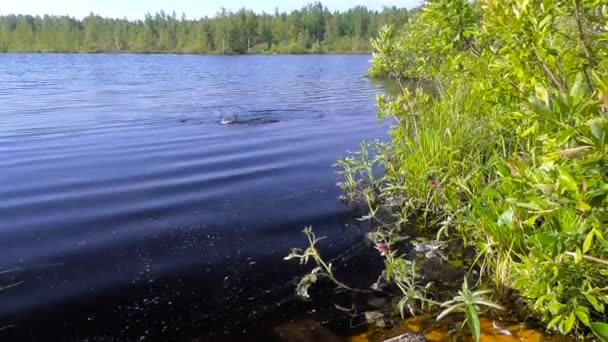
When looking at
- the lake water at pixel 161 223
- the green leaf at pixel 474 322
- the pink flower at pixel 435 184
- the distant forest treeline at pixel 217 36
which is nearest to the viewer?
the green leaf at pixel 474 322

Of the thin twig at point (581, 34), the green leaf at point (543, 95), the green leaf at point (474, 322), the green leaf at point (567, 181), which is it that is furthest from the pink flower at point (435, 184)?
the green leaf at point (567, 181)

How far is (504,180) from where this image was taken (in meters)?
3.02

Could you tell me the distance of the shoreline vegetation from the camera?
218cm

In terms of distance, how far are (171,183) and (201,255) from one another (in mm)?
2903


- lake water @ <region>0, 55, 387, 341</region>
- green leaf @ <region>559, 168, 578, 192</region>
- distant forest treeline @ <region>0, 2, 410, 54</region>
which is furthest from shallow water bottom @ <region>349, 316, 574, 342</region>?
distant forest treeline @ <region>0, 2, 410, 54</region>

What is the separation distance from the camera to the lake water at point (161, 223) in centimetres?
422

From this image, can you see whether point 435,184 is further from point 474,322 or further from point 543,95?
point 543,95

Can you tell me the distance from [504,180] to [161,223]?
4.34 meters

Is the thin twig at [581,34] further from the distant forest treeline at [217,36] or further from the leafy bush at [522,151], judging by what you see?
the distant forest treeline at [217,36]

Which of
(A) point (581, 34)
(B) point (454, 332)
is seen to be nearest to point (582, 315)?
(B) point (454, 332)

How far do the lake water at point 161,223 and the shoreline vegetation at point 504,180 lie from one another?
58 centimetres

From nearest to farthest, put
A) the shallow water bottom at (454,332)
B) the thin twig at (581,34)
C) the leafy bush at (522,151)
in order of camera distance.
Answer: the leafy bush at (522,151)
the thin twig at (581,34)
the shallow water bottom at (454,332)

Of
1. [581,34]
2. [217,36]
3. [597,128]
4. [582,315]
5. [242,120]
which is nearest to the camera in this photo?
[597,128]

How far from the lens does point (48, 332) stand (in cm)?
397
